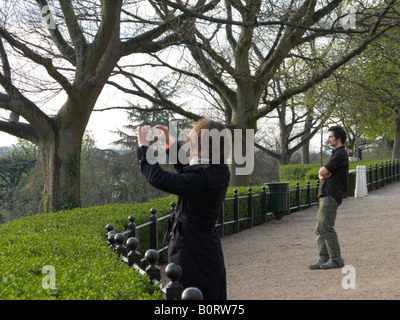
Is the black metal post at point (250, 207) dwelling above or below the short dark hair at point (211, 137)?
below

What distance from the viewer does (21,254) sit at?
4578 mm

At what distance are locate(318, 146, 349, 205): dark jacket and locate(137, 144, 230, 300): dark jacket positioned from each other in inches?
167

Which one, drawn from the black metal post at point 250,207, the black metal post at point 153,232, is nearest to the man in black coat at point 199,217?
the black metal post at point 153,232

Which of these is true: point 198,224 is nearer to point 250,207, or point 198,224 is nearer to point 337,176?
point 337,176

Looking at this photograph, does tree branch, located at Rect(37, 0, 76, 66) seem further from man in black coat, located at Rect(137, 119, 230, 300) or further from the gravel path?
man in black coat, located at Rect(137, 119, 230, 300)

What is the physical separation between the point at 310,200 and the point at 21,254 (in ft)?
48.9

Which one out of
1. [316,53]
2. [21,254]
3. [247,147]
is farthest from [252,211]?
[316,53]

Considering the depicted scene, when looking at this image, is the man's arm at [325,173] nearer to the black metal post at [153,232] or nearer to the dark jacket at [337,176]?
the dark jacket at [337,176]

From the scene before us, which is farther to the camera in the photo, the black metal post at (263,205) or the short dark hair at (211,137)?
the black metal post at (263,205)

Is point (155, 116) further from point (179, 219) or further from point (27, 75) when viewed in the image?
point (179, 219)

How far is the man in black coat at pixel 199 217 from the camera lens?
3508 mm

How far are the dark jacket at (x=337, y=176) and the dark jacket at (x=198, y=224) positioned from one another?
4249mm

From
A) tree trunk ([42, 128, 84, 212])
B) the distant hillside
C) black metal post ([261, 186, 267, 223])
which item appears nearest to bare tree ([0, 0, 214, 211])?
tree trunk ([42, 128, 84, 212])

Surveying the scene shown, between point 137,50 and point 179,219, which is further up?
point 137,50
